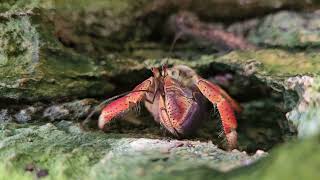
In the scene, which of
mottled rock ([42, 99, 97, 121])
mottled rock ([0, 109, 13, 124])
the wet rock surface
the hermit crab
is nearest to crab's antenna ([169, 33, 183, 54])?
the wet rock surface

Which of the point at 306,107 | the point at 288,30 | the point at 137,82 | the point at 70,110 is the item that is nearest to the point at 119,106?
the point at 70,110

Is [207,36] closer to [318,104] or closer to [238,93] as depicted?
[238,93]

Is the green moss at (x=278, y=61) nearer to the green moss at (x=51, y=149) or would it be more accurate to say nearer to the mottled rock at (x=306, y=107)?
the mottled rock at (x=306, y=107)

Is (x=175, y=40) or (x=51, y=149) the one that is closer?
(x=51, y=149)

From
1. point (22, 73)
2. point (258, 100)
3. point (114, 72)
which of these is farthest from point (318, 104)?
point (22, 73)

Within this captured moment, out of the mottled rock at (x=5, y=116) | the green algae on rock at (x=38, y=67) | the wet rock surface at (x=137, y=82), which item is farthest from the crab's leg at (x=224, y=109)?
the mottled rock at (x=5, y=116)

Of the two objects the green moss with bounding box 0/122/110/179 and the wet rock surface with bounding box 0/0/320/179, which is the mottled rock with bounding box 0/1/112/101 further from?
the green moss with bounding box 0/122/110/179

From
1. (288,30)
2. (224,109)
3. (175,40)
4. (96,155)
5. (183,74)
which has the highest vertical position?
(288,30)

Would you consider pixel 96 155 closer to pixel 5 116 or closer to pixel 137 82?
pixel 5 116
